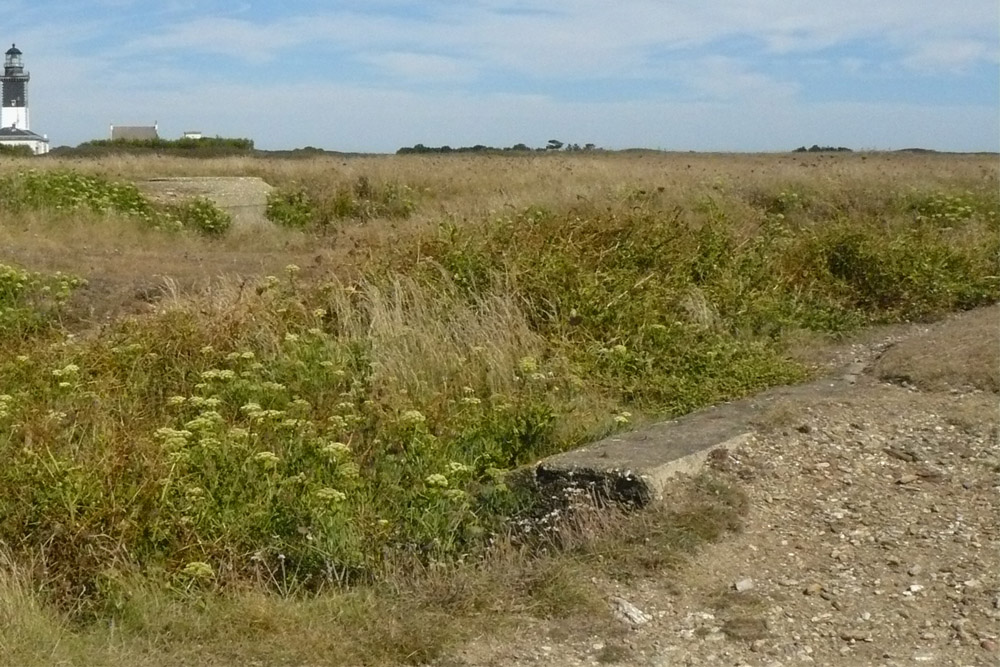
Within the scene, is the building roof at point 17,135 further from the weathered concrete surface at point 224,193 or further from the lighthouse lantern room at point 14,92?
the weathered concrete surface at point 224,193

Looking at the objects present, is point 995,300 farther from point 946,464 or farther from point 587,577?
point 587,577

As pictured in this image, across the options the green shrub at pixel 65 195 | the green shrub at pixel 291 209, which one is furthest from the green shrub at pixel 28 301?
the green shrub at pixel 291 209

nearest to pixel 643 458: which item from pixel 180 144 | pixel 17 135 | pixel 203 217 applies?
pixel 203 217

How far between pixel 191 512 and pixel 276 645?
33.4 inches

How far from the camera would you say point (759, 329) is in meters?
7.80

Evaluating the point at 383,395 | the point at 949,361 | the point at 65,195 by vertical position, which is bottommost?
the point at 383,395

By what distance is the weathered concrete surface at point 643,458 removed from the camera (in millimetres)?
4324

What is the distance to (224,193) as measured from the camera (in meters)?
17.0

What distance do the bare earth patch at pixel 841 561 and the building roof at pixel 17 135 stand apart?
210 ft

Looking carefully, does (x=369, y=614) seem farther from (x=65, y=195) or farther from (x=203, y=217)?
(x=65, y=195)

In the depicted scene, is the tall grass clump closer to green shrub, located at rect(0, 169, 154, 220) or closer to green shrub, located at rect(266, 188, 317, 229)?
green shrub, located at rect(0, 169, 154, 220)

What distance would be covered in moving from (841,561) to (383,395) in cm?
282

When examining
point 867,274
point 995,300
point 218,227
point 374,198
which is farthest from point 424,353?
point 374,198

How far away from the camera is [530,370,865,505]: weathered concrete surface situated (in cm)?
432
